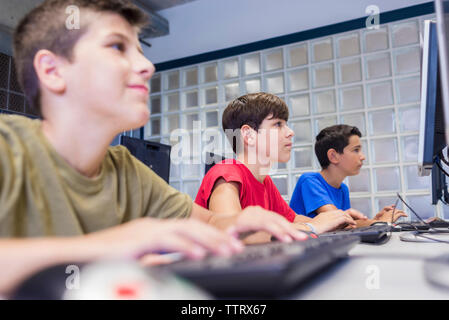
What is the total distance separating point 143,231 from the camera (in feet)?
1.13

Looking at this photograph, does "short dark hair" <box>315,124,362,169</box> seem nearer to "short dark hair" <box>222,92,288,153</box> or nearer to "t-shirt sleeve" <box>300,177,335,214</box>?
"t-shirt sleeve" <box>300,177,335,214</box>

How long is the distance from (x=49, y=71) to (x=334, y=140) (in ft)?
5.63

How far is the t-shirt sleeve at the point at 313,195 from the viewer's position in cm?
163

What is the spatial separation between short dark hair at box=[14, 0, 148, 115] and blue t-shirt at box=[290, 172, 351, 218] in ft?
4.13

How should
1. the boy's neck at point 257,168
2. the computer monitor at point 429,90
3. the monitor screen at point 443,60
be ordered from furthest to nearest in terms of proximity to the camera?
1. the boy's neck at point 257,168
2. the computer monitor at point 429,90
3. the monitor screen at point 443,60

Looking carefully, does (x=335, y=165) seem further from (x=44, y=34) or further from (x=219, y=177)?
(x=44, y=34)

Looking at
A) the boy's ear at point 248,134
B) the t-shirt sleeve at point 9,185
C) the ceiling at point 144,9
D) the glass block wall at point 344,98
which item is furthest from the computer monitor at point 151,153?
the t-shirt sleeve at point 9,185

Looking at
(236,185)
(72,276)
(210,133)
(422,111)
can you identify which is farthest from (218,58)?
(72,276)

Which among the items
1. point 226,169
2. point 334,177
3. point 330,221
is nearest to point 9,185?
point 226,169

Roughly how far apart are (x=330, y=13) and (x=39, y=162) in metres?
2.89

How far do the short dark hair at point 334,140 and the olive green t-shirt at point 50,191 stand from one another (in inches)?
61.2

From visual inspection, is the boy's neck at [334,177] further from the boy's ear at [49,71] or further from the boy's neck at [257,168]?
the boy's ear at [49,71]

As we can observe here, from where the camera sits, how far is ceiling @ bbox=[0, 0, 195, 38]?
259 cm

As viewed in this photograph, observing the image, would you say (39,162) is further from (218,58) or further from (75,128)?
(218,58)
